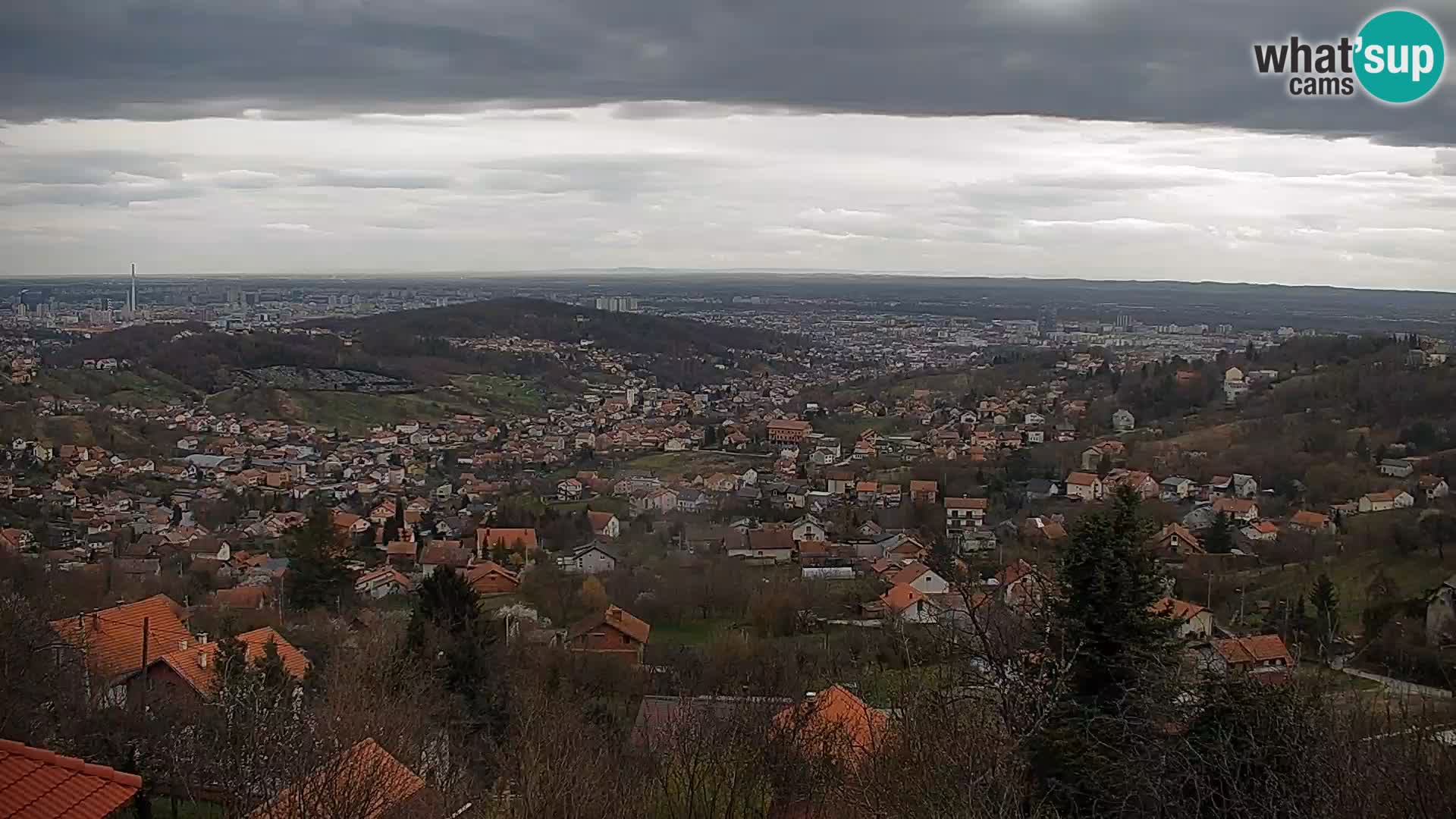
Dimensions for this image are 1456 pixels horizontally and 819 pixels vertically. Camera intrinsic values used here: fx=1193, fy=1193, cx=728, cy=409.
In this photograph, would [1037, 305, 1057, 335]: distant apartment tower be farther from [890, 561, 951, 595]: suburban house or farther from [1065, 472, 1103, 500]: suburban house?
[890, 561, 951, 595]: suburban house

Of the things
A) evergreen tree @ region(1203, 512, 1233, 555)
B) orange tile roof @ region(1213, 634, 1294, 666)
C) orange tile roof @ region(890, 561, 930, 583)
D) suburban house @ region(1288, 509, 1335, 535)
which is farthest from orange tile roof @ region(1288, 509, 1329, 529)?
orange tile roof @ region(1213, 634, 1294, 666)

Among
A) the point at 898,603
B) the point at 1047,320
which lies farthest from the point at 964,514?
the point at 1047,320

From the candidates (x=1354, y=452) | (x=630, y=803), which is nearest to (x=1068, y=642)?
(x=630, y=803)

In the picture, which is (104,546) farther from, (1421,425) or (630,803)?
(1421,425)

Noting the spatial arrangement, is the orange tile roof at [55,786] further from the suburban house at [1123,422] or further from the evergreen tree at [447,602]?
the suburban house at [1123,422]

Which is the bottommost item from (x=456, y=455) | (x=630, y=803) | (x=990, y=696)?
(x=456, y=455)

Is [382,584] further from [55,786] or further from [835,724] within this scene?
[55,786]
